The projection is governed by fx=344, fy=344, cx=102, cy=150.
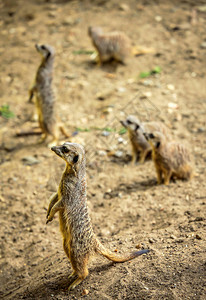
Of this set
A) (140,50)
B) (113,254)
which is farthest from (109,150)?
(140,50)

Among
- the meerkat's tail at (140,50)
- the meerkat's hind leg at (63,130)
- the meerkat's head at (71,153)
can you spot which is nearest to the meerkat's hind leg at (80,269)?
the meerkat's head at (71,153)

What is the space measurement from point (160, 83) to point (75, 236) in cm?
404

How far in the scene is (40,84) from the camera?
4.77 metres

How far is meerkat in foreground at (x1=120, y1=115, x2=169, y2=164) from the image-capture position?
14.5 ft

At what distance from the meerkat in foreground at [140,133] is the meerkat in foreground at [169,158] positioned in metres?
0.38

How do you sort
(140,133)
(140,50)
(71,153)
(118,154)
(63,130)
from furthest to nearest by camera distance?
(140,50) → (63,130) → (118,154) → (140,133) → (71,153)

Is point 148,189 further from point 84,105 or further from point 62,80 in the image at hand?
point 62,80

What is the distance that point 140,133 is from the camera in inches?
179

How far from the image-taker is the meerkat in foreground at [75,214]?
8.50 ft

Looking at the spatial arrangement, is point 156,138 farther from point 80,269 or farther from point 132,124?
point 80,269

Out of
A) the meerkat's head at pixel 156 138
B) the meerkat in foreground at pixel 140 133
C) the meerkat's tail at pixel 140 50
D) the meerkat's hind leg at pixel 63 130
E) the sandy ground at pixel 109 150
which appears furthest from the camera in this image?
the meerkat's tail at pixel 140 50

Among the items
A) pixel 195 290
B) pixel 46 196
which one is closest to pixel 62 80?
pixel 46 196

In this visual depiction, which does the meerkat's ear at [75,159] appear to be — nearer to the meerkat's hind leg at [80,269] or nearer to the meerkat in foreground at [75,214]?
the meerkat in foreground at [75,214]

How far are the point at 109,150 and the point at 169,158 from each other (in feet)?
3.34
